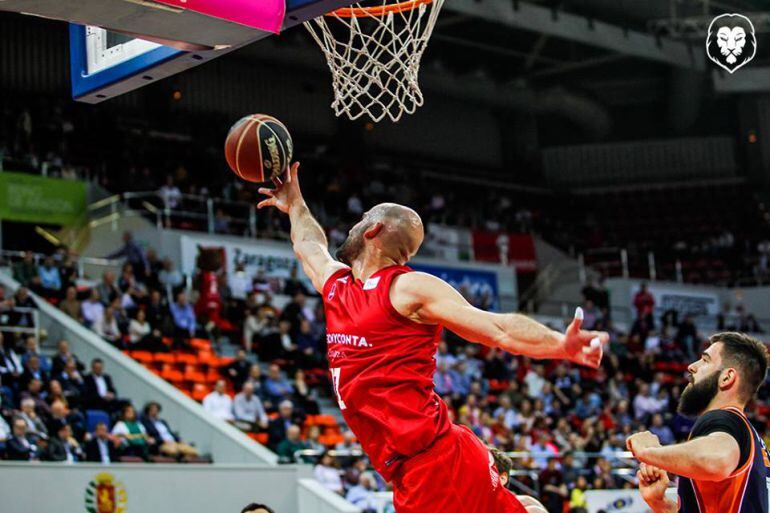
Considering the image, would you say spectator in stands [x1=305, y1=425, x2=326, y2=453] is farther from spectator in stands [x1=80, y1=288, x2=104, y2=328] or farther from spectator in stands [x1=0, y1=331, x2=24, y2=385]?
spectator in stands [x1=0, y1=331, x2=24, y2=385]

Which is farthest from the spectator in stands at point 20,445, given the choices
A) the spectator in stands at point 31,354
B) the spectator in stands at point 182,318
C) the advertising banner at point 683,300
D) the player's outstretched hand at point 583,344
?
the advertising banner at point 683,300

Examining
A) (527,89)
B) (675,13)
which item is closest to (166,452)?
(675,13)

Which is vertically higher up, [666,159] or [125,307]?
[666,159]

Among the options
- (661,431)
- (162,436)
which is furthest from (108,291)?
(661,431)

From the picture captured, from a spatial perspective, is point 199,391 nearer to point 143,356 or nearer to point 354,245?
point 143,356

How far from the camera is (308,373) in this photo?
16.2 m

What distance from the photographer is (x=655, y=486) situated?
4.36 meters

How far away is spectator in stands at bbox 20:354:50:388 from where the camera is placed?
11.9 metres

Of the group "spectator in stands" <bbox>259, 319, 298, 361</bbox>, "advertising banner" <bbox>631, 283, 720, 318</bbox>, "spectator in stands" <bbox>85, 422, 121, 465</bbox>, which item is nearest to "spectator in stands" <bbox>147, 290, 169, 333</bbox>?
"spectator in stands" <bbox>259, 319, 298, 361</bbox>

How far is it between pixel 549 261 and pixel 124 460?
58.2ft

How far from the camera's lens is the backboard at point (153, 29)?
4.91 metres

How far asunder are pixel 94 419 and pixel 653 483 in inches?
341

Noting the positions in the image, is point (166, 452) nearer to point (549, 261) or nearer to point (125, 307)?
point (125, 307)

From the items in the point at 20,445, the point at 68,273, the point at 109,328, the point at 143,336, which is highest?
the point at 68,273
